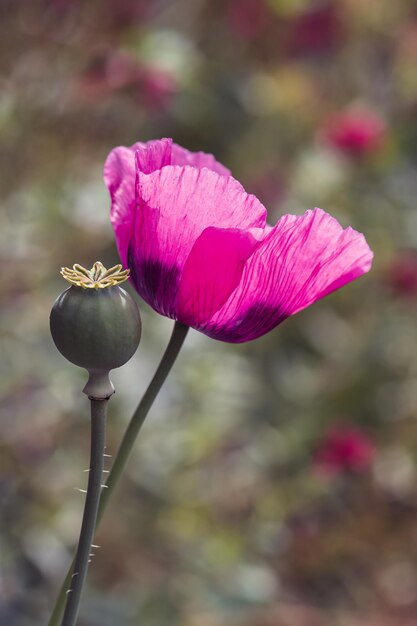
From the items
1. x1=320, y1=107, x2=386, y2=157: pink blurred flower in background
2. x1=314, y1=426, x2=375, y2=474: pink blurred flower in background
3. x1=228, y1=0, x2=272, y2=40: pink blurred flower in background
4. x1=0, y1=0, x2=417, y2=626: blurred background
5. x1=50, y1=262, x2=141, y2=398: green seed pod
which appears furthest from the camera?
x1=228, y1=0, x2=272, y2=40: pink blurred flower in background

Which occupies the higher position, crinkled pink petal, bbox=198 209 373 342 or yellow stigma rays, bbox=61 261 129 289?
crinkled pink petal, bbox=198 209 373 342

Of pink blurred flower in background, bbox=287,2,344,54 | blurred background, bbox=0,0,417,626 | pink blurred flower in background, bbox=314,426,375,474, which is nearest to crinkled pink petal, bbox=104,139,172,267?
blurred background, bbox=0,0,417,626

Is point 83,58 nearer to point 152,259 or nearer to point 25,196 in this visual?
point 25,196

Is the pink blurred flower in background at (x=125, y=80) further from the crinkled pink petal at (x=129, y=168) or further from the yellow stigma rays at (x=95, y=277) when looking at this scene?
the yellow stigma rays at (x=95, y=277)

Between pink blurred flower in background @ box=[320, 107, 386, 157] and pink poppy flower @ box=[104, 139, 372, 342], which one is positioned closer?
pink poppy flower @ box=[104, 139, 372, 342]

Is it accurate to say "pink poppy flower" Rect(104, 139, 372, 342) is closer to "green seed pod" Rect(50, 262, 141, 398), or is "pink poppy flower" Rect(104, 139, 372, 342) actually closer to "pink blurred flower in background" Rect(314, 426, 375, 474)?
"green seed pod" Rect(50, 262, 141, 398)

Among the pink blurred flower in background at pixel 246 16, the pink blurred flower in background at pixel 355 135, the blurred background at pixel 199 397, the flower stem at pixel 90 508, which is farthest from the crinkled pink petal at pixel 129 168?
the pink blurred flower in background at pixel 246 16

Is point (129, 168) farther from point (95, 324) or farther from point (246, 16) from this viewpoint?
point (246, 16)
